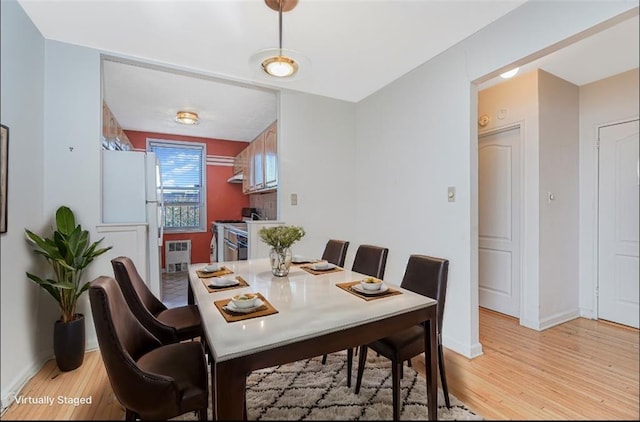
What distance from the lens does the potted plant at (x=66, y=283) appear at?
5.64 feet

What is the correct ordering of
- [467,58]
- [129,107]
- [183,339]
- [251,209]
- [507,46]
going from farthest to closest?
[251,209]
[129,107]
[467,58]
[507,46]
[183,339]

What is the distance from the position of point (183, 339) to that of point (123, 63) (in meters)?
2.47

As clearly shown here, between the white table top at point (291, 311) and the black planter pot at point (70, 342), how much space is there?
808 mm

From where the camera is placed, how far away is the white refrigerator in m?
2.53

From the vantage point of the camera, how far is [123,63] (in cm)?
261

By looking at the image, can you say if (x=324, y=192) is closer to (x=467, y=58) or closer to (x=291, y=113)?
(x=291, y=113)

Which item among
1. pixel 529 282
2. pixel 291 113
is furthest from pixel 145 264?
pixel 529 282

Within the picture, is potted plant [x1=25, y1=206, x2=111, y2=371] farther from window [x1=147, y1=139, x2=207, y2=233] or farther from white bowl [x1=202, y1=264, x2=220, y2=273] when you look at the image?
window [x1=147, y1=139, x2=207, y2=233]

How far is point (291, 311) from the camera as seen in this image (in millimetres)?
1246

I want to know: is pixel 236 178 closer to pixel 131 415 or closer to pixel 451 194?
pixel 451 194

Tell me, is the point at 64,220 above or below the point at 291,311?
above

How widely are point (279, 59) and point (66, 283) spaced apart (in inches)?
75.1

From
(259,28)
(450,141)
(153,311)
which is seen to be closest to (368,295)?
(153,311)

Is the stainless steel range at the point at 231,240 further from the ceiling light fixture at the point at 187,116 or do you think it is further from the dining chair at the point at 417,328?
the dining chair at the point at 417,328
